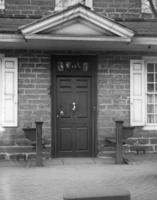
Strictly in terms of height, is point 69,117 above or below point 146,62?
below

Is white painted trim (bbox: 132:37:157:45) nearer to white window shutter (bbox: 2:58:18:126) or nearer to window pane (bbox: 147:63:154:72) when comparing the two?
window pane (bbox: 147:63:154:72)

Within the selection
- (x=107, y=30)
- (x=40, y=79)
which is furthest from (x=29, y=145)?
(x=107, y=30)

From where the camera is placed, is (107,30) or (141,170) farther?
(107,30)

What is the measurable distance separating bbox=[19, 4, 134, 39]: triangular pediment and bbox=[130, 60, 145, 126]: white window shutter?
144 cm

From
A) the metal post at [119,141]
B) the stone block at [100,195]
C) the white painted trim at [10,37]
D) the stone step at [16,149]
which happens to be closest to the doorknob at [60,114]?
the stone step at [16,149]

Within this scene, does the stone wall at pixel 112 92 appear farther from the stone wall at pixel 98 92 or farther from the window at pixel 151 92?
the window at pixel 151 92

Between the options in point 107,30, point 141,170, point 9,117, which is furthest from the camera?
point 9,117

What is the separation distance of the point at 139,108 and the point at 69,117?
1.91 meters

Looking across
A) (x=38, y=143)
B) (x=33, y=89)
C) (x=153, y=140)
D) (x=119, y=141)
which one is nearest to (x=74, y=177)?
(x=38, y=143)

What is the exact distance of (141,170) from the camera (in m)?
10.4

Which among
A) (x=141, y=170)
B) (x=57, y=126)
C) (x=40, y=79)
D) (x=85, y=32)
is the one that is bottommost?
(x=141, y=170)

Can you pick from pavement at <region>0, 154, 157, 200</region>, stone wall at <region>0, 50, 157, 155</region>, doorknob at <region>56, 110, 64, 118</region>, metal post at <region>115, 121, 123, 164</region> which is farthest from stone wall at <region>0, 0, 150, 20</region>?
pavement at <region>0, 154, 157, 200</region>

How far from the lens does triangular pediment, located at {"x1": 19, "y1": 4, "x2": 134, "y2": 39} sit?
1086cm

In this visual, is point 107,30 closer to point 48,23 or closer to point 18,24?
point 48,23
